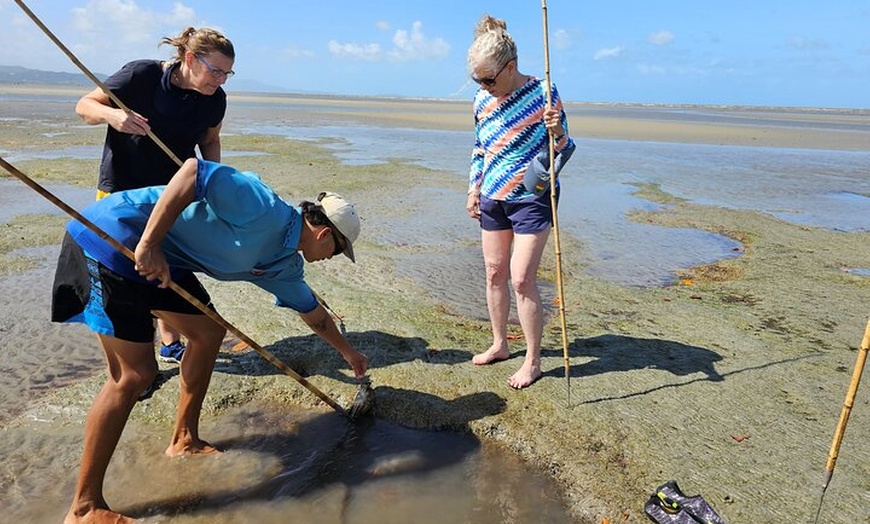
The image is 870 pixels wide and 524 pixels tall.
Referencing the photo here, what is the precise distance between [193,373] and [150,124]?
1.51 meters

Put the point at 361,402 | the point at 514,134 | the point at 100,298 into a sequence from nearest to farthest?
the point at 100,298, the point at 361,402, the point at 514,134

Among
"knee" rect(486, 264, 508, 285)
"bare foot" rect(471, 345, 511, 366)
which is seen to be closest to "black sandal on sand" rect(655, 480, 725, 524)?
"bare foot" rect(471, 345, 511, 366)

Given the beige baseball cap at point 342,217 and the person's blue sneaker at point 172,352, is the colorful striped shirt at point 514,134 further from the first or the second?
the person's blue sneaker at point 172,352

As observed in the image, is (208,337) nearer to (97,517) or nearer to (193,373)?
(193,373)

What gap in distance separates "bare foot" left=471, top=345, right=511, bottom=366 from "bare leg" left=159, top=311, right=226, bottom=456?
6.02ft

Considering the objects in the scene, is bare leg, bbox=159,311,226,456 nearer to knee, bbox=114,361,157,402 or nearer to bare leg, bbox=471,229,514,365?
knee, bbox=114,361,157,402

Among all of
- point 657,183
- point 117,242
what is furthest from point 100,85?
point 657,183

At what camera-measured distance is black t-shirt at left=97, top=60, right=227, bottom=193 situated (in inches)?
138

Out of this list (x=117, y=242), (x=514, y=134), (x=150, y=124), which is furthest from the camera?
(x=514, y=134)

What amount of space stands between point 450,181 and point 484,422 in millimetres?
10026

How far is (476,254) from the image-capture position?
7.61 meters

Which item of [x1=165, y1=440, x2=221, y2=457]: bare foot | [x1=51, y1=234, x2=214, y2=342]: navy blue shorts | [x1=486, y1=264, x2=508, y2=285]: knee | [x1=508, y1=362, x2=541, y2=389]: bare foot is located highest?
[x1=51, y1=234, x2=214, y2=342]: navy blue shorts

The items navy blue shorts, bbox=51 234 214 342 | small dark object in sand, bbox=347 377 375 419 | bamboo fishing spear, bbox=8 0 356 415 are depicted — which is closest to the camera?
bamboo fishing spear, bbox=8 0 356 415

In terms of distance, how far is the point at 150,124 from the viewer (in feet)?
11.8
